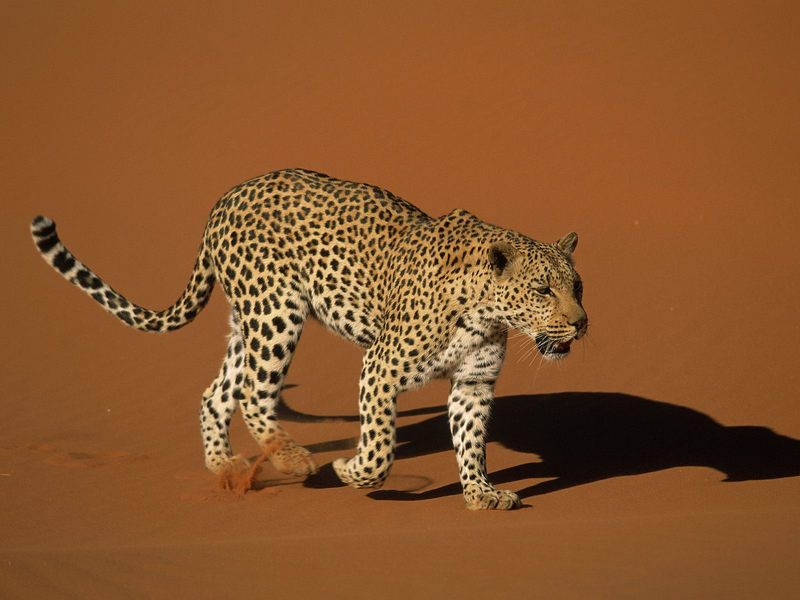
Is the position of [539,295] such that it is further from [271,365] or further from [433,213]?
[433,213]

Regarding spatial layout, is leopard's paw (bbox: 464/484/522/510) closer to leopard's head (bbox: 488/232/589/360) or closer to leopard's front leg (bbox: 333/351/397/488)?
leopard's front leg (bbox: 333/351/397/488)

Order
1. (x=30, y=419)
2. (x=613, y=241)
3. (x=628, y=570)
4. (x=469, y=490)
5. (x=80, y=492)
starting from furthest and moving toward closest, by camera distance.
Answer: (x=613, y=241), (x=30, y=419), (x=80, y=492), (x=469, y=490), (x=628, y=570)

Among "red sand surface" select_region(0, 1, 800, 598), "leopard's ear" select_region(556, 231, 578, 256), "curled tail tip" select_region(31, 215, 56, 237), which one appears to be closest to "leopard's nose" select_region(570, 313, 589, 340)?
"leopard's ear" select_region(556, 231, 578, 256)

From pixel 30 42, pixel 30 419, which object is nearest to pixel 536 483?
pixel 30 419

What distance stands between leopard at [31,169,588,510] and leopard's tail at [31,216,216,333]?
0.01 metres

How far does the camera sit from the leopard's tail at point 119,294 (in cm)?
966

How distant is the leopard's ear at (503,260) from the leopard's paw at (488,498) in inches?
53.8

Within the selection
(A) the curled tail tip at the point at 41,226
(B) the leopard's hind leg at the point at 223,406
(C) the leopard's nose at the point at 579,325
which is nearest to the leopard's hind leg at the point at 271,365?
(B) the leopard's hind leg at the point at 223,406

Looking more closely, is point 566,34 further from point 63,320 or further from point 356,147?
point 63,320

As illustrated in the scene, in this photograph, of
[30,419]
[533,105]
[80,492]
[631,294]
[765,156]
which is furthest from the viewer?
[533,105]

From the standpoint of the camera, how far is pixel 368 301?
369 inches

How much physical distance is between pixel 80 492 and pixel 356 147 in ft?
42.8

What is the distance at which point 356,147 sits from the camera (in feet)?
71.4

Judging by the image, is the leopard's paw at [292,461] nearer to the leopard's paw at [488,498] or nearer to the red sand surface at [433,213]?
the red sand surface at [433,213]
